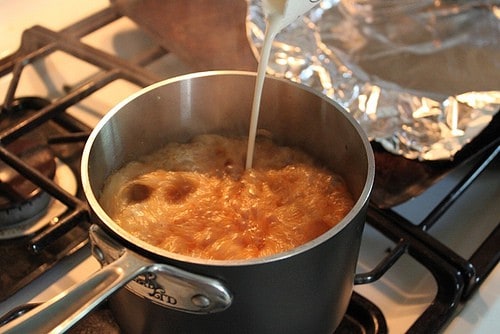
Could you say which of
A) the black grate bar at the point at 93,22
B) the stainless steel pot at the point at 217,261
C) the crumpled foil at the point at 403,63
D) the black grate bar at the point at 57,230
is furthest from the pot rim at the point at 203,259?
the black grate bar at the point at 93,22

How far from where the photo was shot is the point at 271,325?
39 centimetres

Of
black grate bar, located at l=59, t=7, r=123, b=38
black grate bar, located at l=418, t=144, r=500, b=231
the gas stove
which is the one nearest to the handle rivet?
the gas stove

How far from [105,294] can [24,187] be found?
30 cm

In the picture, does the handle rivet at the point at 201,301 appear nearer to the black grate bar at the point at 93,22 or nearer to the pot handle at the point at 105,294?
the pot handle at the point at 105,294

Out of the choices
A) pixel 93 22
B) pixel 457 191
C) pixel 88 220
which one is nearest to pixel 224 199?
pixel 88 220

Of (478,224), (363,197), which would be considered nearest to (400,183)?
(478,224)

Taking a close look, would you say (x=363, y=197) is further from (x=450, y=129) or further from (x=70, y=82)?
(x=70, y=82)

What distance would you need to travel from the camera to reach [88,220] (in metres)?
0.55

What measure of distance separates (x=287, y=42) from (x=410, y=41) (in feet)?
0.60

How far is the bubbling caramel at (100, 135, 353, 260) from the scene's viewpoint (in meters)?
0.45

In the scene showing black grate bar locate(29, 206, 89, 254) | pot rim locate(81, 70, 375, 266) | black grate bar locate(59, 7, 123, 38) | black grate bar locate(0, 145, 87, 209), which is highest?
pot rim locate(81, 70, 375, 266)

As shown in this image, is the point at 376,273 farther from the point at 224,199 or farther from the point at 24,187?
the point at 24,187

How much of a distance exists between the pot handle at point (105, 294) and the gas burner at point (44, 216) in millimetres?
233

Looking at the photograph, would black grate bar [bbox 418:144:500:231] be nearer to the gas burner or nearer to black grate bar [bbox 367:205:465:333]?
black grate bar [bbox 367:205:465:333]
